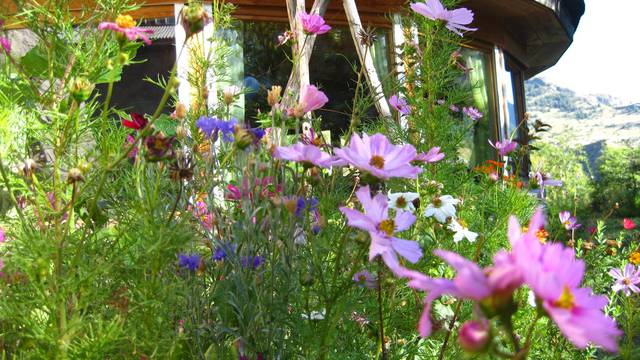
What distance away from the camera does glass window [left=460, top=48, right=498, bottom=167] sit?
6.79 meters

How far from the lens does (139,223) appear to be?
2.75ft

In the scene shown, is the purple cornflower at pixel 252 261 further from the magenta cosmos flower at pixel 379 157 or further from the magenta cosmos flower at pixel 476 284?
the magenta cosmos flower at pixel 476 284

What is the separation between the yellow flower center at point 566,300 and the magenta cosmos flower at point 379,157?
298 mm

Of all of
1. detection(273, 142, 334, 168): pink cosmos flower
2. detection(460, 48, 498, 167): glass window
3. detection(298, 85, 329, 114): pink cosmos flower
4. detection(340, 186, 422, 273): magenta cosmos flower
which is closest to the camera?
detection(340, 186, 422, 273): magenta cosmos flower

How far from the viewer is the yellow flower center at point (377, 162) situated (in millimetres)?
674

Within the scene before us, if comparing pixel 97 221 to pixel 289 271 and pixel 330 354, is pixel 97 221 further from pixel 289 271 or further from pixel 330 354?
pixel 330 354

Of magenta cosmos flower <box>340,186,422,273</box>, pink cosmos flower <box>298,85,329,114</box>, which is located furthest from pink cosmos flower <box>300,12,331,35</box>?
magenta cosmos flower <box>340,186,422,273</box>

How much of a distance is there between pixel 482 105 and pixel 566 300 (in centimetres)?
694

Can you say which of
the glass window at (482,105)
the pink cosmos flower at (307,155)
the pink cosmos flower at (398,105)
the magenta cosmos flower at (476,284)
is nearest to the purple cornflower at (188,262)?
the pink cosmos flower at (307,155)

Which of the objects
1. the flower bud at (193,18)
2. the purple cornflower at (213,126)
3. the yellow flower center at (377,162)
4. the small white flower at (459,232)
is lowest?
the small white flower at (459,232)

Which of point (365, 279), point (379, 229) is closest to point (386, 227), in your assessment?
point (379, 229)

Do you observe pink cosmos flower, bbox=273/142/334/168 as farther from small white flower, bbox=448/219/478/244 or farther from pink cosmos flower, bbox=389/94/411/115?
pink cosmos flower, bbox=389/94/411/115

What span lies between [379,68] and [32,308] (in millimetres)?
5086

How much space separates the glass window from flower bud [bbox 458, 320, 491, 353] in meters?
6.48
